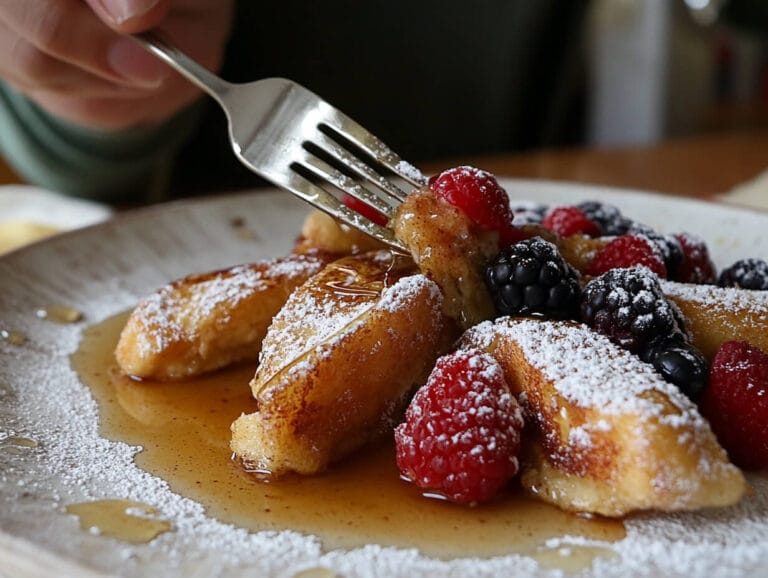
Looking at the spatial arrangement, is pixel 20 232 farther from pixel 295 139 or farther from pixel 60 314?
pixel 295 139

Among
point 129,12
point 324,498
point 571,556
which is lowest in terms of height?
point 324,498

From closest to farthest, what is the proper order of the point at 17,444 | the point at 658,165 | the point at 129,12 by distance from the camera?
the point at 17,444
the point at 129,12
the point at 658,165

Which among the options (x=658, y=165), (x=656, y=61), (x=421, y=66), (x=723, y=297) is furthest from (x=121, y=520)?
(x=656, y=61)

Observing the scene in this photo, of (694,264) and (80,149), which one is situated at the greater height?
(694,264)

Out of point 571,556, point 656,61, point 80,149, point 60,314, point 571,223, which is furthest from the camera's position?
point 656,61

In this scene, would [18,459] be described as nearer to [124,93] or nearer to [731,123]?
[124,93]

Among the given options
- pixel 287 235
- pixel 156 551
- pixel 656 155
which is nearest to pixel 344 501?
pixel 156 551

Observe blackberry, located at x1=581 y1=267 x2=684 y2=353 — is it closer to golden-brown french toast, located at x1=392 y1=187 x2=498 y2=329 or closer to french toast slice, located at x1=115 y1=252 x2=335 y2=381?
golden-brown french toast, located at x1=392 y1=187 x2=498 y2=329
